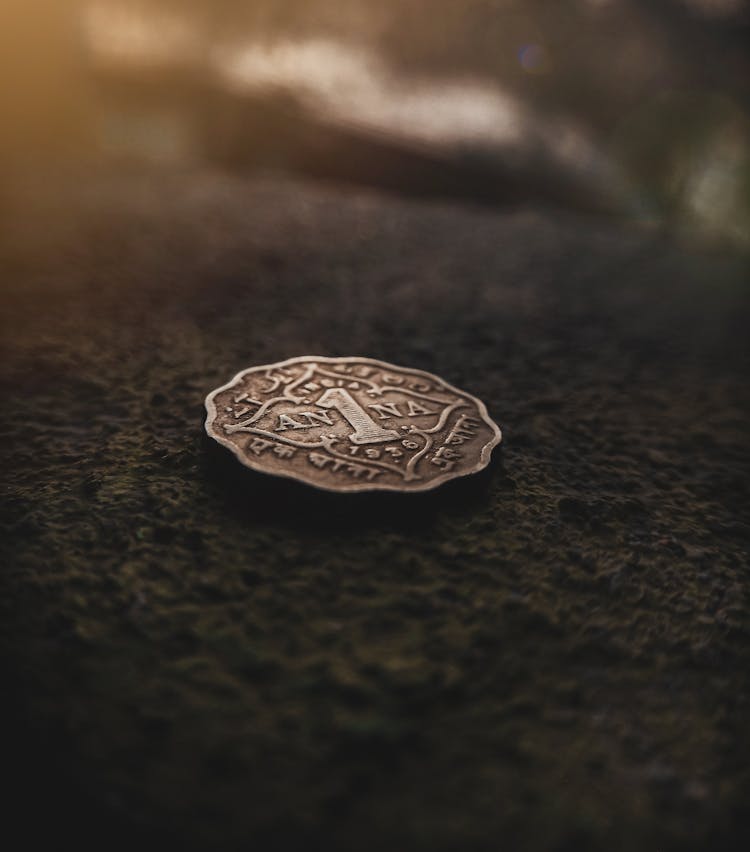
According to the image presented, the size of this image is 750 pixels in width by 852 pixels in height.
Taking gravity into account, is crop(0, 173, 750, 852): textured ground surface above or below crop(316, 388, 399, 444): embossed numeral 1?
below

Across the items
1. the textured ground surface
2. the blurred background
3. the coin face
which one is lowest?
the textured ground surface

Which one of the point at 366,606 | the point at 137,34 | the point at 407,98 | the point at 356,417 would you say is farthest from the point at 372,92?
the point at 366,606

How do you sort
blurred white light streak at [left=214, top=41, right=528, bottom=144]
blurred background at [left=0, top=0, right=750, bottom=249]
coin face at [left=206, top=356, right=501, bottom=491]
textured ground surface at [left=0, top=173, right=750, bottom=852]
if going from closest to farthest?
textured ground surface at [left=0, top=173, right=750, bottom=852] → coin face at [left=206, top=356, right=501, bottom=491] → blurred background at [left=0, top=0, right=750, bottom=249] → blurred white light streak at [left=214, top=41, right=528, bottom=144]

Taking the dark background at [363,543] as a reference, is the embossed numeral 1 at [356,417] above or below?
above

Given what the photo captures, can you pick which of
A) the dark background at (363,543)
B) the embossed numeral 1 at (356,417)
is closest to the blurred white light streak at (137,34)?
the dark background at (363,543)

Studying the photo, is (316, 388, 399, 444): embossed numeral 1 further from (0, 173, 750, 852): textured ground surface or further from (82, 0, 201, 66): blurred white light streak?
(82, 0, 201, 66): blurred white light streak

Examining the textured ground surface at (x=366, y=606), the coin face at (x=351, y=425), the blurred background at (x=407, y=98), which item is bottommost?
the textured ground surface at (x=366, y=606)

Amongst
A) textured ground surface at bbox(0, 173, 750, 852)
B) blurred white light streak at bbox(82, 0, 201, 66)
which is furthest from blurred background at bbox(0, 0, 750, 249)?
textured ground surface at bbox(0, 173, 750, 852)

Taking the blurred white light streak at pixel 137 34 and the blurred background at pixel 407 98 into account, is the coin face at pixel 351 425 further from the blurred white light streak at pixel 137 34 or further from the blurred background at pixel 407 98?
the blurred white light streak at pixel 137 34
